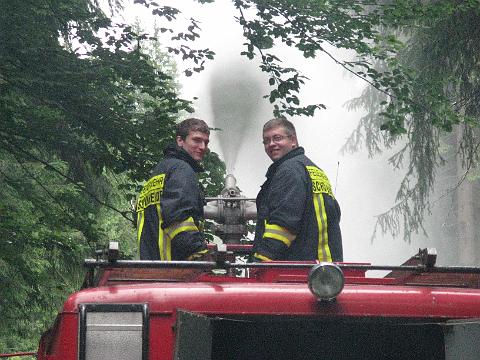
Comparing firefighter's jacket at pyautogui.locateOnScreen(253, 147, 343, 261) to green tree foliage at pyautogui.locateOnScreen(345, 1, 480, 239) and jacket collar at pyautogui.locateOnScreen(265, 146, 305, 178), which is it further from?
green tree foliage at pyautogui.locateOnScreen(345, 1, 480, 239)

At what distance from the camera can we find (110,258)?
4.09m

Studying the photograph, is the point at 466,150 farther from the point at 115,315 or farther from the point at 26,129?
the point at 115,315

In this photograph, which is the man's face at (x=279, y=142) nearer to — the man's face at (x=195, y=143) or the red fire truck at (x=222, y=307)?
the man's face at (x=195, y=143)

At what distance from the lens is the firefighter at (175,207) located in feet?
18.6

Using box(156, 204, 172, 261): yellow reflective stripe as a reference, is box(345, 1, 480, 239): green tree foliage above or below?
above

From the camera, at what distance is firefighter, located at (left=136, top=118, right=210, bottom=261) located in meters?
5.67

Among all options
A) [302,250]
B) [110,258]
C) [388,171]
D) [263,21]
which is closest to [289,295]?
[110,258]

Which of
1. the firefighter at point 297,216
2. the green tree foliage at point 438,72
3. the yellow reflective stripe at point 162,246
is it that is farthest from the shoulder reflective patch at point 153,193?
the green tree foliage at point 438,72

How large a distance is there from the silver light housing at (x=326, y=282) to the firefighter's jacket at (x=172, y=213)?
1.94 metres

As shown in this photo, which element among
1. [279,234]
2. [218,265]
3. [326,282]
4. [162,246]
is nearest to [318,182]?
[279,234]

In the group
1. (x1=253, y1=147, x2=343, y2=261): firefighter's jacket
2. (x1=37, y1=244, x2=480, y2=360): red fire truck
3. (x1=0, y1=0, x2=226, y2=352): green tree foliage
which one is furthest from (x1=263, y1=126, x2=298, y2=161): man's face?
Answer: (x1=0, y1=0, x2=226, y2=352): green tree foliage

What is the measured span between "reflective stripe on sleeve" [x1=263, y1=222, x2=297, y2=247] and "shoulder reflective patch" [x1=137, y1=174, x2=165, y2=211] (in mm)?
763

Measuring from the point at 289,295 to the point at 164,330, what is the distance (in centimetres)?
46

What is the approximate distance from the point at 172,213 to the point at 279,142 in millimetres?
818
